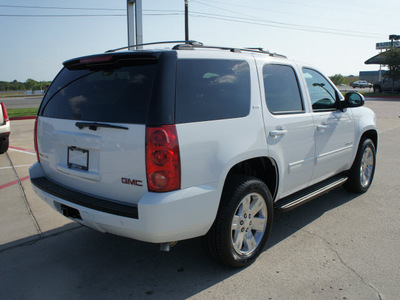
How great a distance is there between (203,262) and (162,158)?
1302 millimetres

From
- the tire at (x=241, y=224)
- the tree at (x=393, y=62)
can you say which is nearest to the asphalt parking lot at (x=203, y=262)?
the tire at (x=241, y=224)

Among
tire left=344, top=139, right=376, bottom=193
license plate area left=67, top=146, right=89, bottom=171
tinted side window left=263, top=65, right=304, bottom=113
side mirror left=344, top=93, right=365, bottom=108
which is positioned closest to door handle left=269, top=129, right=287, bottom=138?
tinted side window left=263, top=65, right=304, bottom=113

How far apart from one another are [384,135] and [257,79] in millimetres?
9049

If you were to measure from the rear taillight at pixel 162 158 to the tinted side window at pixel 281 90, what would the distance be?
1.24 meters

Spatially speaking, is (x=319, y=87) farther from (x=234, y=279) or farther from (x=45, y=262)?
(x=45, y=262)

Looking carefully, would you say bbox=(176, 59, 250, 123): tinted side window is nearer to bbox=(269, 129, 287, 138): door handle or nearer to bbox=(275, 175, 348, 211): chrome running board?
bbox=(269, 129, 287, 138): door handle

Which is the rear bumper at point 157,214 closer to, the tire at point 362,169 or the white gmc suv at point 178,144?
the white gmc suv at point 178,144

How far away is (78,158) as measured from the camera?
2.87 metres

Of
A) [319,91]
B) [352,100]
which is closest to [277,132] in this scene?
[319,91]

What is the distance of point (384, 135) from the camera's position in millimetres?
10703

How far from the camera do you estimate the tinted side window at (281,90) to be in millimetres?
3363

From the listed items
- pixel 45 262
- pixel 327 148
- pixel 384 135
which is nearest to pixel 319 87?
pixel 327 148

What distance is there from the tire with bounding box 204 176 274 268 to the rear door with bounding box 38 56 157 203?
73 centimetres

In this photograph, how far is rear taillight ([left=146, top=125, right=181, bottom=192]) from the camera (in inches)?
95.2
